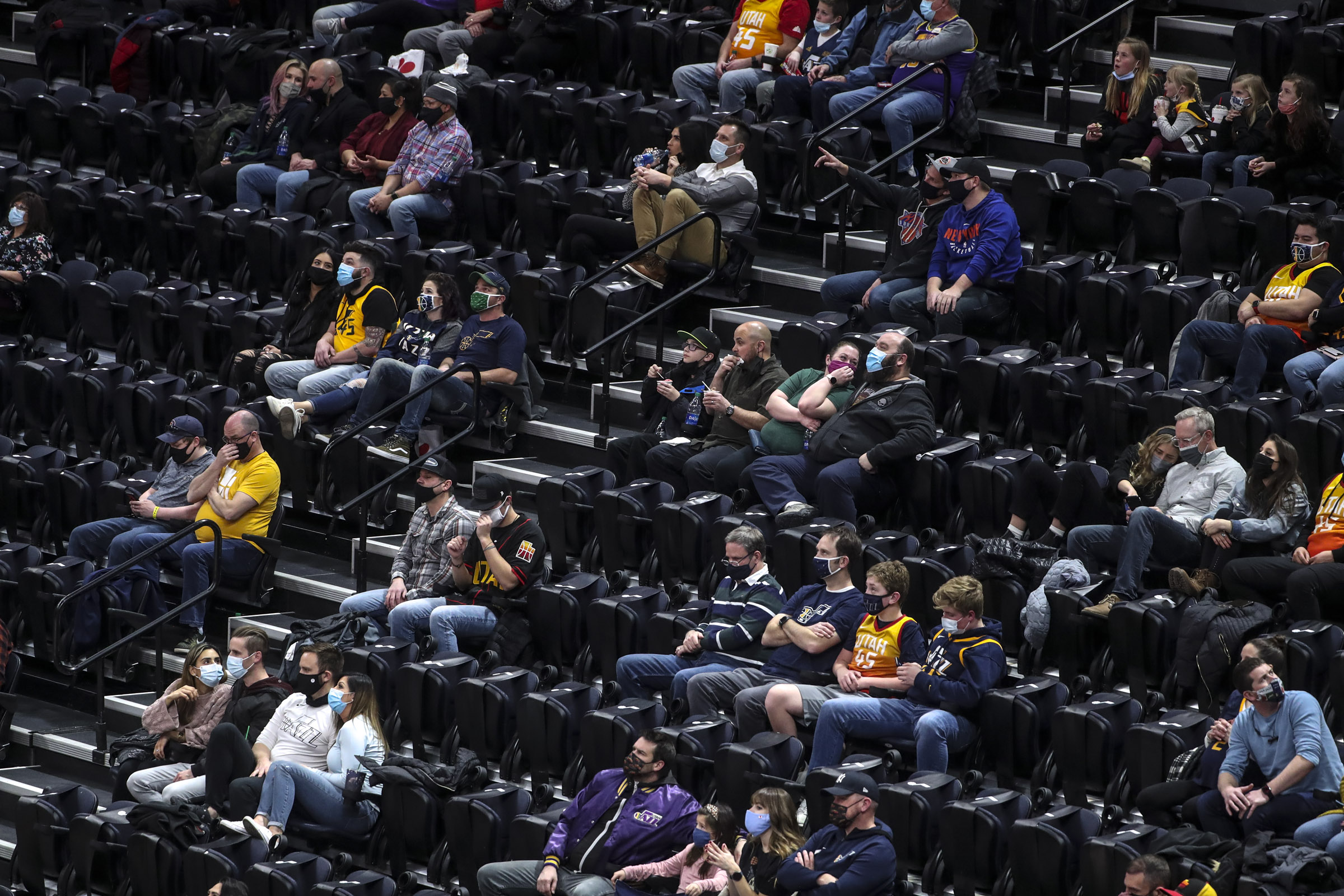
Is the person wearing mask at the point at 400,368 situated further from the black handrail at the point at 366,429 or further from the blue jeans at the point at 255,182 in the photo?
the blue jeans at the point at 255,182

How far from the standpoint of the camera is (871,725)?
27.2ft

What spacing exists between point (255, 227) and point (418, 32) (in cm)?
210

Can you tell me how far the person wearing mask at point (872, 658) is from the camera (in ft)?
27.6

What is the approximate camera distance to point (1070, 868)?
296 inches

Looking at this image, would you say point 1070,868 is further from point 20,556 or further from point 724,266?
point 20,556

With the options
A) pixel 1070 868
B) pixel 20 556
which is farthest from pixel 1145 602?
pixel 20 556

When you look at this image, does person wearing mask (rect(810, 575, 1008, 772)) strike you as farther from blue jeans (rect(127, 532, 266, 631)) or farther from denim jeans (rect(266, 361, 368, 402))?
denim jeans (rect(266, 361, 368, 402))

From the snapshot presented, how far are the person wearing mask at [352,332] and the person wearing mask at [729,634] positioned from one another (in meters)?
3.05

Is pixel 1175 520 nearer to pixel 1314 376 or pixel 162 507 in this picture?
pixel 1314 376

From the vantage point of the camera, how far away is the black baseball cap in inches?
299

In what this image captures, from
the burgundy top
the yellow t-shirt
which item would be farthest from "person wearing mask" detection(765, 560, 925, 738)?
the burgundy top

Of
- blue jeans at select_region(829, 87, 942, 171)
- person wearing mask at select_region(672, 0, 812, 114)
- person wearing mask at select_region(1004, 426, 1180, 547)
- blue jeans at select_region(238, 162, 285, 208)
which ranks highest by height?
person wearing mask at select_region(672, 0, 812, 114)

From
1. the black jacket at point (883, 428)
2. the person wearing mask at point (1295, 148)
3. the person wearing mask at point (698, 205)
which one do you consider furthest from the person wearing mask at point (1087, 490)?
the person wearing mask at point (698, 205)

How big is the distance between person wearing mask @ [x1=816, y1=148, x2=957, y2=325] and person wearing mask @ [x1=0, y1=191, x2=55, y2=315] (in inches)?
196
